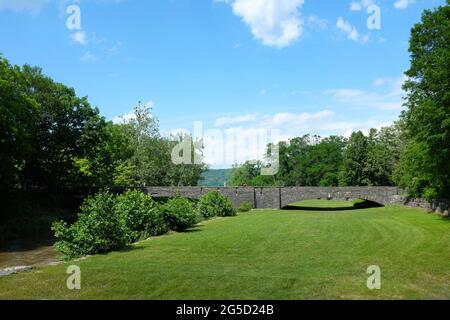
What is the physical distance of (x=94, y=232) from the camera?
1366 cm

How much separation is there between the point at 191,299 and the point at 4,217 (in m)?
25.9

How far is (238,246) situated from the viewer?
47.1 ft

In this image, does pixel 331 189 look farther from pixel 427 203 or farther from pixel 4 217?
pixel 4 217

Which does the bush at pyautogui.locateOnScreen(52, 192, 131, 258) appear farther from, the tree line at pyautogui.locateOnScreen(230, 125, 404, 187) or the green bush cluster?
the tree line at pyautogui.locateOnScreen(230, 125, 404, 187)

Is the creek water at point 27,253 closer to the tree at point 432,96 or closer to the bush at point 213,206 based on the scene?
the bush at point 213,206

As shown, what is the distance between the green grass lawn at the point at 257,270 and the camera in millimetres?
8172

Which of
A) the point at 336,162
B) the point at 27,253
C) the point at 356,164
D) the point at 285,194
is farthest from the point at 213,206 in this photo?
the point at 336,162

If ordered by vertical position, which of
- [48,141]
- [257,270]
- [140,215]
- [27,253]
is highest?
[48,141]

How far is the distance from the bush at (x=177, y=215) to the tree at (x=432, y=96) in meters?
13.0

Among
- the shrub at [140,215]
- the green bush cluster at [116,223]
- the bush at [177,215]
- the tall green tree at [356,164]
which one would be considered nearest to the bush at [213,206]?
the green bush cluster at [116,223]

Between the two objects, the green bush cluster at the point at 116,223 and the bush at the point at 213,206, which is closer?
the green bush cluster at the point at 116,223

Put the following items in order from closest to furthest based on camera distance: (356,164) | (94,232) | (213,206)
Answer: (94,232)
(213,206)
(356,164)

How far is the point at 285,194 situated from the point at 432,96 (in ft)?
75.8

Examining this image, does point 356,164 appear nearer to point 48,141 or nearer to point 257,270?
point 48,141
